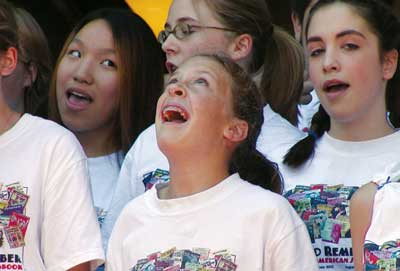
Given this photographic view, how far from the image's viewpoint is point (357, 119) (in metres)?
3.85

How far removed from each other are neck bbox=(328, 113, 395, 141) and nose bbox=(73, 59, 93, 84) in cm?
108

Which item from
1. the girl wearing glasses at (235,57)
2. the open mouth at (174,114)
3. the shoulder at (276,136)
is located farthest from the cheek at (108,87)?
the open mouth at (174,114)

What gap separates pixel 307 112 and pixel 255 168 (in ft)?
3.93

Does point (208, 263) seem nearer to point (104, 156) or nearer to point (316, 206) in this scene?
point (316, 206)

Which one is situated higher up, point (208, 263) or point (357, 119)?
point (357, 119)

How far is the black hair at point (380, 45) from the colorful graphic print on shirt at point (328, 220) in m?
0.17

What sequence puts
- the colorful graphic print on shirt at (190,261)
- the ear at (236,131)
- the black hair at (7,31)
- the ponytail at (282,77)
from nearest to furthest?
1. the colorful graphic print on shirt at (190,261)
2. the ear at (236,131)
3. the black hair at (7,31)
4. the ponytail at (282,77)

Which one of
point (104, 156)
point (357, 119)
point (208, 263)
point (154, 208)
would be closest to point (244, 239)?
point (208, 263)

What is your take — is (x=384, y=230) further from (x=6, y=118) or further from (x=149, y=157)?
(x=6, y=118)

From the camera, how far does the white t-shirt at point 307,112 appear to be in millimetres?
4683

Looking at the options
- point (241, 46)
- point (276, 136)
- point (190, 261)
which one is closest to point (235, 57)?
point (241, 46)

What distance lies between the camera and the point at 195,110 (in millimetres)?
3500

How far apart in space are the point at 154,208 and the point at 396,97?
3.40 feet

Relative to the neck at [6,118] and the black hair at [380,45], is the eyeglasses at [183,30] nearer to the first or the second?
the black hair at [380,45]
